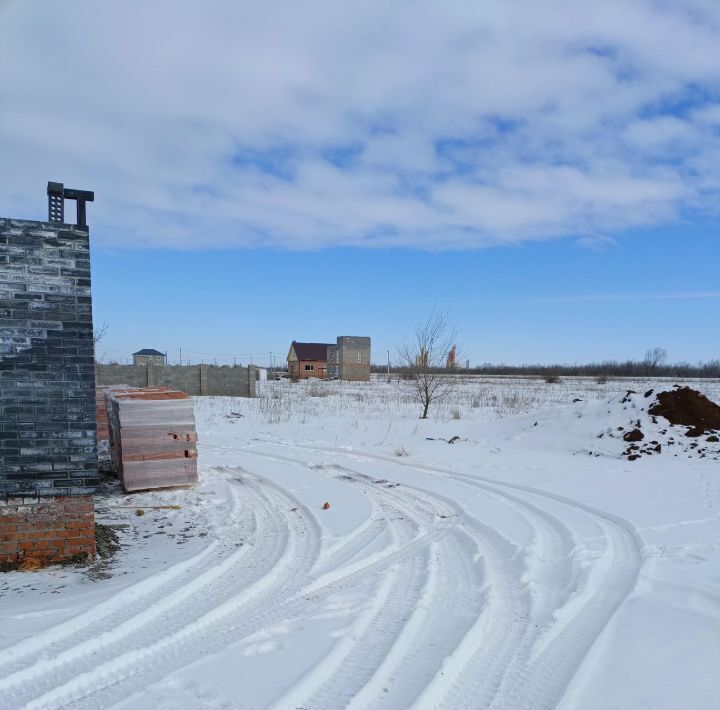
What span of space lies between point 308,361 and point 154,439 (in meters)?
46.1

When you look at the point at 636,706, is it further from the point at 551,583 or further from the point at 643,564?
the point at 643,564

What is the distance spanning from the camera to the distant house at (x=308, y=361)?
53.3 meters

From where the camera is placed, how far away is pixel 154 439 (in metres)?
7.48

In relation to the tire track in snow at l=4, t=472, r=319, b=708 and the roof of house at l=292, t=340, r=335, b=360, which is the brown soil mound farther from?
the roof of house at l=292, t=340, r=335, b=360

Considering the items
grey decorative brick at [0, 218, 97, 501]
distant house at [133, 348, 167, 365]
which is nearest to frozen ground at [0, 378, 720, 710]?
grey decorative brick at [0, 218, 97, 501]

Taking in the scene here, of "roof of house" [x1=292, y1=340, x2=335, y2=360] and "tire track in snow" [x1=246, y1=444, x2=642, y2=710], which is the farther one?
"roof of house" [x1=292, y1=340, x2=335, y2=360]

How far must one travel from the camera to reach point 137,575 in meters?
4.30

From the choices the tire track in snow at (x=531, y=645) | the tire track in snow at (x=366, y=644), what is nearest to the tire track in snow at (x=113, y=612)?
the tire track in snow at (x=366, y=644)

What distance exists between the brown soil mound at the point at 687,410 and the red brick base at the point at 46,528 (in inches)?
405

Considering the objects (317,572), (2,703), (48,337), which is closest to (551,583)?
(317,572)

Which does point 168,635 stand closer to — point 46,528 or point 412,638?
point 412,638

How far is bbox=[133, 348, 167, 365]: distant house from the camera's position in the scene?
38.7 metres

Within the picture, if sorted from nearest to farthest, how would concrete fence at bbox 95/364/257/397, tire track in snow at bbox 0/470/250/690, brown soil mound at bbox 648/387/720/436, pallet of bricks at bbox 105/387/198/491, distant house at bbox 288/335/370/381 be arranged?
tire track in snow at bbox 0/470/250/690, pallet of bricks at bbox 105/387/198/491, brown soil mound at bbox 648/387/720/436, concrete fence at bbox 95/364/257/397, distant house at bbox 288/335/370/381

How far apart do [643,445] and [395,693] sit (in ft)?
29.6
